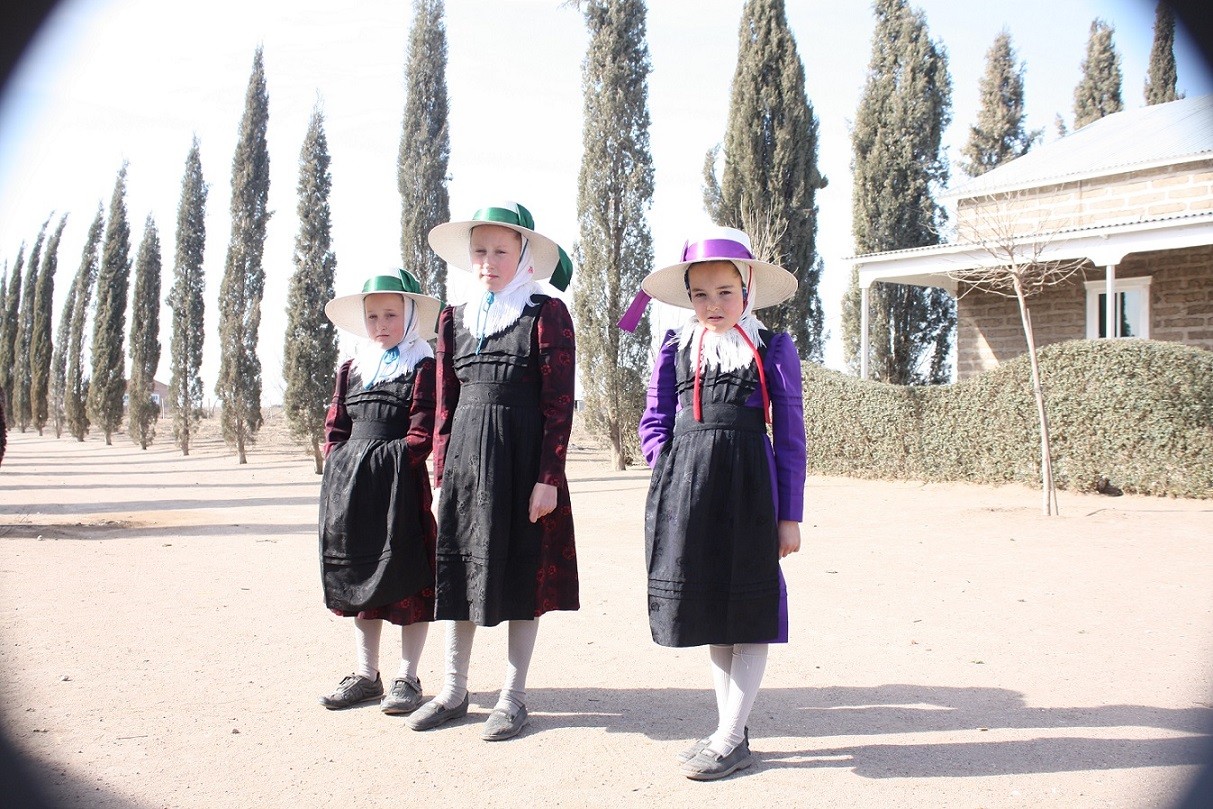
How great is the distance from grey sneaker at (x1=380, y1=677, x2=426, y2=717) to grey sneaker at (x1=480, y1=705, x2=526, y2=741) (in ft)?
1.31

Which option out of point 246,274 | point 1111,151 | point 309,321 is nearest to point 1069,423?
point 1111,151

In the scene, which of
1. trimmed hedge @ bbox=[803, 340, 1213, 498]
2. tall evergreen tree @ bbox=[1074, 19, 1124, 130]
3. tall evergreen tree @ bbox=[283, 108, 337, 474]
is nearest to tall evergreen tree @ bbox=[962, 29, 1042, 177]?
tall evergreen tree @ bbox=[1074, 19, 1124, 130]

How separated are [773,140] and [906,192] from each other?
12.7ft

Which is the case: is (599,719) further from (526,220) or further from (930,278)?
(930,278)

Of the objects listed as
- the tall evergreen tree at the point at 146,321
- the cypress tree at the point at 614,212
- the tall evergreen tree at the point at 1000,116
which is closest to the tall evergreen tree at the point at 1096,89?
the tall evergreen tree at the point at 1000,116

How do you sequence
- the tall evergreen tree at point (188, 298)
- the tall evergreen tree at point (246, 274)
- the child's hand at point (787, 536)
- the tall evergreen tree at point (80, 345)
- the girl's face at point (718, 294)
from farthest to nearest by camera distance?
the tall evergreen tree at point (80, 345)
the tall evergreen tree at point (188, 298)
the tall evergreen tree at point (246, 274)
the girl's face at point (718, 294)
the child's hand at point (787, 536)

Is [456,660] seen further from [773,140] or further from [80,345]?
[80,345]

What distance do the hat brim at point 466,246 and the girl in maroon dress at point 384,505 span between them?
0.81ft

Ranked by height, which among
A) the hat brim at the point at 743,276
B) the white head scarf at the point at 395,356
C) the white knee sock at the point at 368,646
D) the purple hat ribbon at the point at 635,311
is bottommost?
the white knee sock at the point at 368,646

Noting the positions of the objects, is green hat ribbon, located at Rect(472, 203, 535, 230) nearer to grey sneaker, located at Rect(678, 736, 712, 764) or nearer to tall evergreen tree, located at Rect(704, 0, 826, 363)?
grey sneaker, located at Rect(678, 736, 712, 764)

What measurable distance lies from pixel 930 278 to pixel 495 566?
1593 cm

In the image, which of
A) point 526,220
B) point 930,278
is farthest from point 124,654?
point 930,278

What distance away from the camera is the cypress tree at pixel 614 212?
1888cm

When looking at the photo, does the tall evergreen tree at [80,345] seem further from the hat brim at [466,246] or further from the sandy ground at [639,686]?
the hat brim at [466,246]
